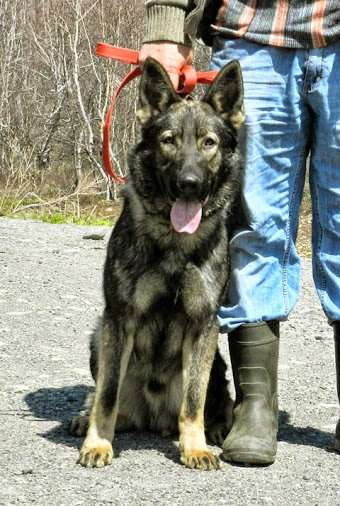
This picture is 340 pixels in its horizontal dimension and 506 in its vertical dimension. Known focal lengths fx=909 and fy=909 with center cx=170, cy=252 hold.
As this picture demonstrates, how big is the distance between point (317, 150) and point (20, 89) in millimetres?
21063

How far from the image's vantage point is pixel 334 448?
152 inches

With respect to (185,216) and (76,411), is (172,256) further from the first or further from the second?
(76,411)

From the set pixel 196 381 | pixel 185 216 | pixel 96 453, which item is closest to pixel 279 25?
pixel 185 216

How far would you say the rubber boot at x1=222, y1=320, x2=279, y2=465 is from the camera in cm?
371

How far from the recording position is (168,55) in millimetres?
3719

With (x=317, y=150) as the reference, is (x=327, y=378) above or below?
below

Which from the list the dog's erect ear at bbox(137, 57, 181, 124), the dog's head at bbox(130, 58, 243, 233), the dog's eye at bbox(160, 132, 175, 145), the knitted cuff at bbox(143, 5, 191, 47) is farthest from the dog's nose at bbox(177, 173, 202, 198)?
the knitted cuff at bbox(143, 5, 191, 47)

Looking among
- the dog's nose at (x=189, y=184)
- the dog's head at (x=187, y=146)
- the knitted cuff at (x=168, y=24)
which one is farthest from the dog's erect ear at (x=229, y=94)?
the dog's nose at (x=189, y=184)

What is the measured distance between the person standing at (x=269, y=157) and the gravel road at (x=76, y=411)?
25 cm

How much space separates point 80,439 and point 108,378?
0.39 meters

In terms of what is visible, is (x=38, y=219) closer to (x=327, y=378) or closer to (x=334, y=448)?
(x=327, y=378)

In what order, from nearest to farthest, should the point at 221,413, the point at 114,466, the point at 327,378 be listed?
the point at 114,466 → the point at 221,413 → the point at 327,378

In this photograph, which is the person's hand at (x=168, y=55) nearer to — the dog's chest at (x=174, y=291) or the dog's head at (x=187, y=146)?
the dog's head at (x=187, y=146)

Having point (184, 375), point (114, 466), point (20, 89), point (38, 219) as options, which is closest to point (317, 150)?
point (184, 375)
